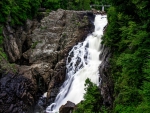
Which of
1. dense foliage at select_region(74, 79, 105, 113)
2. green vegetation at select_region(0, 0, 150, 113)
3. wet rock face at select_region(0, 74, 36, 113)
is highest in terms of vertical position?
green vegetation at select_region(0, 0, 150, 113)

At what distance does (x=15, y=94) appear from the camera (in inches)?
860

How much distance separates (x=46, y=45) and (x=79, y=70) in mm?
7885

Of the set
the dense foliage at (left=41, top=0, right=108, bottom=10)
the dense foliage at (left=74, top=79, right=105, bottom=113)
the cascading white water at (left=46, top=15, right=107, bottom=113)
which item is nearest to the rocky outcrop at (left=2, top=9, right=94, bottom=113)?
the cascading white water at (left=46, top=15, right=107, bottom=113)

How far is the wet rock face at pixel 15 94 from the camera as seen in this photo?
20969mm

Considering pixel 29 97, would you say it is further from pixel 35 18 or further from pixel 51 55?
pixel 35 18

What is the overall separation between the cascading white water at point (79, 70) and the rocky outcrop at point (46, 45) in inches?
37.4

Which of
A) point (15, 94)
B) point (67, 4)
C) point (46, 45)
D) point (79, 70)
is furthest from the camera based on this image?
point (67, 4)

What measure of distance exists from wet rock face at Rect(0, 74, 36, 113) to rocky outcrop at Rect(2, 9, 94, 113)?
1.00m

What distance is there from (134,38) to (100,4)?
54128 mm

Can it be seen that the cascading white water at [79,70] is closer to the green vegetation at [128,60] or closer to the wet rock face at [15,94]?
the wet rock face at [15,94]

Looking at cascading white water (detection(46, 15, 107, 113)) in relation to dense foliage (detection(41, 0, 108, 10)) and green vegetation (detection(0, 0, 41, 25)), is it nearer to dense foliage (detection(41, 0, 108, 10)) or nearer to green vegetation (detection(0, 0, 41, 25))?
green vegetation (detection(0, 0, 41, 25))

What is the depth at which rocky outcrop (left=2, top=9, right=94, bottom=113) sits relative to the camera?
2544 centimetres

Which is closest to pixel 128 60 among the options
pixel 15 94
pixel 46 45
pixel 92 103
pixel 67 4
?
pixel 92 103

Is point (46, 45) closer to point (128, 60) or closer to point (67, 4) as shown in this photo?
point (128, 60)
